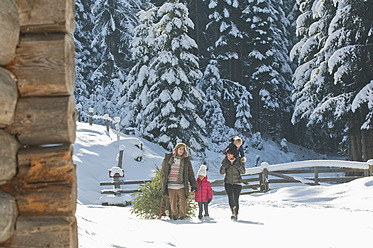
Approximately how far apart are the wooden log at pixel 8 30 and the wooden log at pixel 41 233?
127 centimetres

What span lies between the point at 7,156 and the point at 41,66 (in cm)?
77

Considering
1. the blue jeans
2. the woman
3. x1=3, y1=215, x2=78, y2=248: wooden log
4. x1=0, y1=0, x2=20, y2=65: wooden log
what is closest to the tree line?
the woman

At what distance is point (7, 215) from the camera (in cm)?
336

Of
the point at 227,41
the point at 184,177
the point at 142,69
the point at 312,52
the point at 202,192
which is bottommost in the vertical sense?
the point at 202,192

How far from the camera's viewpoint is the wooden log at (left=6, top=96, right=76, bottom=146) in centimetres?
361

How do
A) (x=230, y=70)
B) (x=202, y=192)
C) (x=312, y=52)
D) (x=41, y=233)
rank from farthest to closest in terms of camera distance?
(x=230, y=70) → (x=312, y=52) → (x=202, y=192) → (x=41, y=233)

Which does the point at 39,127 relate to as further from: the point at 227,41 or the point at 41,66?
the point at 227,41

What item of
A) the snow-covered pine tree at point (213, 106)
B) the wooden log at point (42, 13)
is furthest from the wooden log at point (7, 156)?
the snow-covered pine tree at point (213, 106)

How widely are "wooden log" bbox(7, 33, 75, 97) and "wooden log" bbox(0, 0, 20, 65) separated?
108 millimetres

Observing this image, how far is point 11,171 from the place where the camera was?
345 cm

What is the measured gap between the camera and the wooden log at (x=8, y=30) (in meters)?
3.34

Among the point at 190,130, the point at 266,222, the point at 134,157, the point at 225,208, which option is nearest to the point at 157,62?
the point at 190,130

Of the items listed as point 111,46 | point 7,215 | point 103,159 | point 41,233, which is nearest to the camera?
point 7,215

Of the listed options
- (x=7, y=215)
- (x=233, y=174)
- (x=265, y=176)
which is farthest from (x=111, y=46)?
(x=7, y=215)
